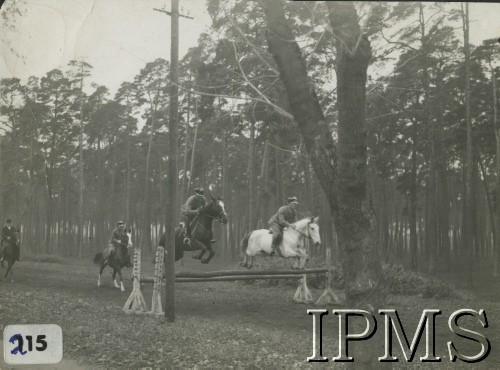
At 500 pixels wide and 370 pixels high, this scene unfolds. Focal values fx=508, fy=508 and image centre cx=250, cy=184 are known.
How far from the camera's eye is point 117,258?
8977mm

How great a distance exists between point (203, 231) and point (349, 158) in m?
4.37

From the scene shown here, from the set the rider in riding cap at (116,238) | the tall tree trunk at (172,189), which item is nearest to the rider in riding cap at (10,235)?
the rider in riding cap at (116,238)

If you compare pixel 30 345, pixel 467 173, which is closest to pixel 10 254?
pixel 30 345

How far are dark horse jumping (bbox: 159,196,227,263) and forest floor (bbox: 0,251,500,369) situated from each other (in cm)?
28

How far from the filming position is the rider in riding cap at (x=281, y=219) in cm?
885

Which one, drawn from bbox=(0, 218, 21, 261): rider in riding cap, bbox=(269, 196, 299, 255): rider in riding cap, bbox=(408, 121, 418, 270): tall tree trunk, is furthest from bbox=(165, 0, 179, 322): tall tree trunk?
bbox=(408, 121, 418, 270): tall tree trunk

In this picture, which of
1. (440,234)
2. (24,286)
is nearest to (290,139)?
(24,286)

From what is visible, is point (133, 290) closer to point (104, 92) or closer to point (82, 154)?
point (82, 154)

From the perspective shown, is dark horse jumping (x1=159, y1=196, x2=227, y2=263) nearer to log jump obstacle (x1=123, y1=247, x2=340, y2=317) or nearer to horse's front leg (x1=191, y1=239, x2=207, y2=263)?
horse's front leg (x1=191, y1=239, x2=207, y2=263)

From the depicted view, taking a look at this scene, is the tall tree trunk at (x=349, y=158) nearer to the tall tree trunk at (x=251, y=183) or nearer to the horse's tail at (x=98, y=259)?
the tall tree trunk at (x=251, y=183)

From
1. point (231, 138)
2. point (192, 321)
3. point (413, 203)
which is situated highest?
point (231, 138)

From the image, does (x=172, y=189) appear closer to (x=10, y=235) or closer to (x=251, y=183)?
(x=251, y=183)

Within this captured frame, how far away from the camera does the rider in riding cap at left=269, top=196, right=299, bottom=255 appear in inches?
348

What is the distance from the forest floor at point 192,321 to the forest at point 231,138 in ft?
2.34
